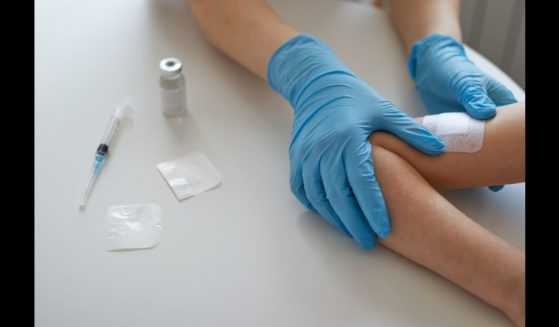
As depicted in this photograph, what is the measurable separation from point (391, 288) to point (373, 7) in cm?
83

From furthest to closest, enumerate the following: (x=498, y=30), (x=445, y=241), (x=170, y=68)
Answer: (x=498, y=30), (x=170, y=68), (x=445, y=241)

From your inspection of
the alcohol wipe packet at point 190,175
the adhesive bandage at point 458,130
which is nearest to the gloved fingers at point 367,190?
the adhesive bandage at point 458,130

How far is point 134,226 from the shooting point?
3.39 feet

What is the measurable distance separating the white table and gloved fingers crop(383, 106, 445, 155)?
0.11 m

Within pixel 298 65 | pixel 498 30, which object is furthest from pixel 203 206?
pixel 498 30

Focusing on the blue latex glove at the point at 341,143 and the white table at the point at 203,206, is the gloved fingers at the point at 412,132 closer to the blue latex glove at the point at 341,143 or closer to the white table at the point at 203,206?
the blue latex glove at the point at 341,143

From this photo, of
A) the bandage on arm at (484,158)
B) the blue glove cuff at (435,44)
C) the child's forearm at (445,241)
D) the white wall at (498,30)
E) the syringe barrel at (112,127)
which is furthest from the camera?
the white wall at (498,30)

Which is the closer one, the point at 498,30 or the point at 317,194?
the point at 317,194

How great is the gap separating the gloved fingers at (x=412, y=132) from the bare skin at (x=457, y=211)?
1cm

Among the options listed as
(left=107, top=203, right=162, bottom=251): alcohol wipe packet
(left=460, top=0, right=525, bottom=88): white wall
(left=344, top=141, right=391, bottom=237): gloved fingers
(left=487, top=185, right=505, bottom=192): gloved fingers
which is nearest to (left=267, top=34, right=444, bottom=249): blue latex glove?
(left=344, top=141, right=391, bottom=237): gloved fingers

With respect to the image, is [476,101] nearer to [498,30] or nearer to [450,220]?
[450,220]

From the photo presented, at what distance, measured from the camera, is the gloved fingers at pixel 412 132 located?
1.06 m

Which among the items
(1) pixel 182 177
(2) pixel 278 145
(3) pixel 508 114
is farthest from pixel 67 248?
(3) pixel 508 114

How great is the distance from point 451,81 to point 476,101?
0.10 meters
